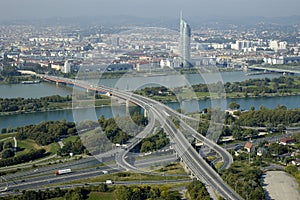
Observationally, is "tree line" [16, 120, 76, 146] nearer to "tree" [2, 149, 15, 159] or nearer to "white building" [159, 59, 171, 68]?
"tree" [2, 149, 15, 159]

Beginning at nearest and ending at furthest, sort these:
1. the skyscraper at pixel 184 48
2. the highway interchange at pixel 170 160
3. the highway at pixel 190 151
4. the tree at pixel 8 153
A: the highway at pixel 190 151, the highway interchange at pixel 170 160, the tree at pixel 8 153, the skyscraper at pixel 184 48

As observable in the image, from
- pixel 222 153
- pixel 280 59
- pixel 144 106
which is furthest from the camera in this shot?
pixel 280 59

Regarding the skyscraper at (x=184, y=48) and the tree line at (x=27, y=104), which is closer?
the tree line at (x=27, y=104)

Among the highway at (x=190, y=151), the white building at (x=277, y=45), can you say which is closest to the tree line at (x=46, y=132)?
the highway at (x=190, y=151)

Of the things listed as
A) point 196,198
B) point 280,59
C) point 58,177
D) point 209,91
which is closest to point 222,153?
point 196,198

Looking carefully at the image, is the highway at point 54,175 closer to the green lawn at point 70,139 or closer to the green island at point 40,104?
the green lawn at point 70,139

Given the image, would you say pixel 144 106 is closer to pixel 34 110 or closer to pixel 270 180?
pixel 34 110

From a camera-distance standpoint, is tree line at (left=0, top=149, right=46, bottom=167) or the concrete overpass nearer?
tree line at (left=0, top=149, right=46, bottom=167)

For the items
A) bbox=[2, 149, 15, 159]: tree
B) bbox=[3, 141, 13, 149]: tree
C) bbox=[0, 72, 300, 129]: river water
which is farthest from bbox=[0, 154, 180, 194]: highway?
bbox=[3, 141, 13, 149]: tree

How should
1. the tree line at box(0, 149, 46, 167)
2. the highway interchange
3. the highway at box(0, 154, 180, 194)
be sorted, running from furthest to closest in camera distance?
the tree line at box(0, 149, 46, 167) < the highway at box(0, 154, 180, 194) < the highway interchange
